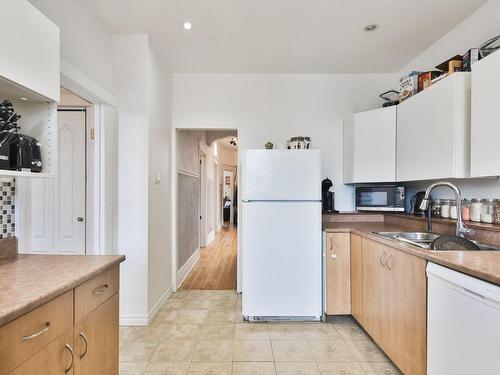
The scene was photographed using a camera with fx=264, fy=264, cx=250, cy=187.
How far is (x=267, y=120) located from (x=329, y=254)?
1673 mm

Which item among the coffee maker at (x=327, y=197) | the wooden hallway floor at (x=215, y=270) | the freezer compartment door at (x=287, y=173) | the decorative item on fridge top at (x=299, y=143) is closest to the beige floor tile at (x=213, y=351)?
the wooden hallway floor at (x=215, y=270)

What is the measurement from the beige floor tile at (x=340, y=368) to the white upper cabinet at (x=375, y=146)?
1.66 m

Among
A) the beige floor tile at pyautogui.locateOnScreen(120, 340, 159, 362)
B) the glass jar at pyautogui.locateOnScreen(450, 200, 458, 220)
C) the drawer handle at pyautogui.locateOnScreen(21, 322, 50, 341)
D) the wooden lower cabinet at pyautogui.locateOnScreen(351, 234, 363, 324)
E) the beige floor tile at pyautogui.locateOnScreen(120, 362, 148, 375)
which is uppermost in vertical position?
the glass jar at pyautogui.locateOnScreen(450, 200, 458, 220)

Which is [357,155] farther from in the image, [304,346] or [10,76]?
[10,76]

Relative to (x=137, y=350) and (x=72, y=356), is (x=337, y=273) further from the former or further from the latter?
(x=72, y=356)

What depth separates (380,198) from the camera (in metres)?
2.78

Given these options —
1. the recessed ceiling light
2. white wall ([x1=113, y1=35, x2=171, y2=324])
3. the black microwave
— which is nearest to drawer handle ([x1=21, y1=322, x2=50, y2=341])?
white wall ([x1=113, y1=35, x2=171, y2=324])

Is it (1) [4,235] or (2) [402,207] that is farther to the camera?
(2) [402,207]

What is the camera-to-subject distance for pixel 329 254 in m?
2.43

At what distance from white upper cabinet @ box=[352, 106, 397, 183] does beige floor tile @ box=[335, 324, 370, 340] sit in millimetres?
1399

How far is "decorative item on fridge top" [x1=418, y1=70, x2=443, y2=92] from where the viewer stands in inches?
87.0

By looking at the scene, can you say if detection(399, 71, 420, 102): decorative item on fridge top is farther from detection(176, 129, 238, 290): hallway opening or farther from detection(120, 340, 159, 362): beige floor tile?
detection(120, 340, 159, 362): beige floor tile

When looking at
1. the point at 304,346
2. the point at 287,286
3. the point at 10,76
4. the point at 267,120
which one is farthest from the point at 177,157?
the point at 304,346

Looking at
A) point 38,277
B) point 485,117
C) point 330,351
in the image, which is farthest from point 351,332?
point 38,277
